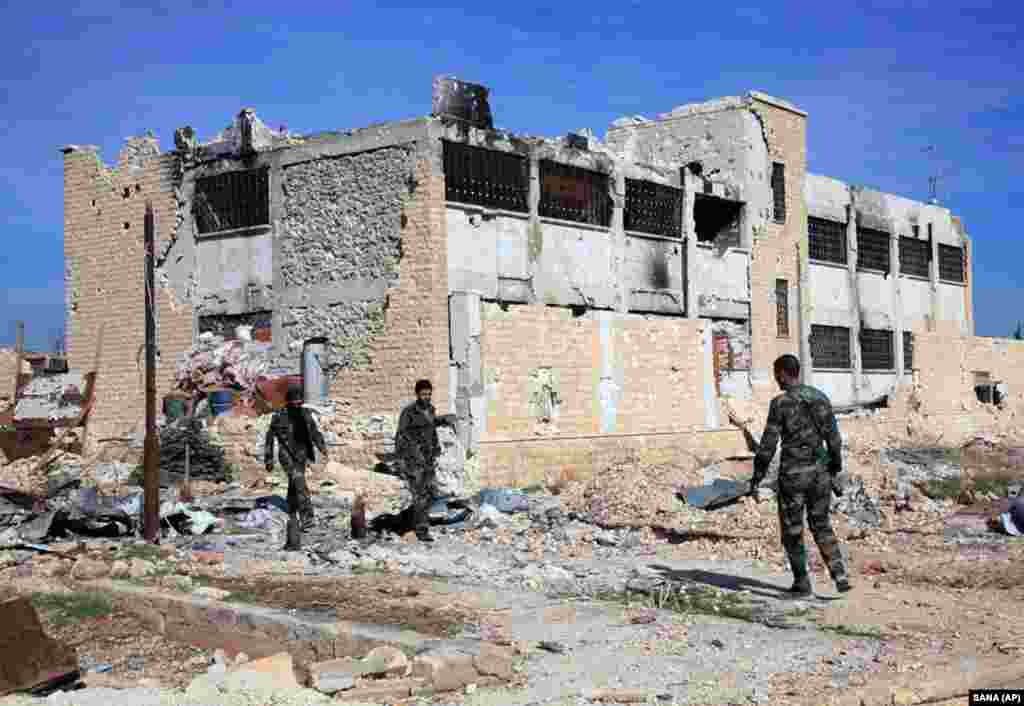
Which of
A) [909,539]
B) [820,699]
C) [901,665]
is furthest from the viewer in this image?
[909,539]

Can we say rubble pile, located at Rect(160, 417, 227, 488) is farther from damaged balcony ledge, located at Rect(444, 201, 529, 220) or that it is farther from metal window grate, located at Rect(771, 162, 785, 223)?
metal window grate, located at Rect(771, 162, 785, 223)

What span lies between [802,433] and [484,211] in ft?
38.2

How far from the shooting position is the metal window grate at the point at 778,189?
27672 millimetres

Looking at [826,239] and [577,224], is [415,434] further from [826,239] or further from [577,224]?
[826,239]

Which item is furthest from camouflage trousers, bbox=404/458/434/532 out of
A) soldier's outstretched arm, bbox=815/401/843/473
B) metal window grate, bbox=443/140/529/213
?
metal window grate, bbox=443/140/529/213

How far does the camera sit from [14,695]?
679 cm

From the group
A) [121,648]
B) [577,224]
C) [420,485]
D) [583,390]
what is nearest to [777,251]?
[577,224]

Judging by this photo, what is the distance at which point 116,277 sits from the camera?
2300cm

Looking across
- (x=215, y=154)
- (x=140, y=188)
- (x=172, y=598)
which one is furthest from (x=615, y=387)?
(x=172, y=598)

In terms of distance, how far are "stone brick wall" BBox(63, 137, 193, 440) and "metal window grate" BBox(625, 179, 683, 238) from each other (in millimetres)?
8616

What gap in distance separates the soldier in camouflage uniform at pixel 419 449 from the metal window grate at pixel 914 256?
24128 millimetres

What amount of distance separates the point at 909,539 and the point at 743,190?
1488 centimetres

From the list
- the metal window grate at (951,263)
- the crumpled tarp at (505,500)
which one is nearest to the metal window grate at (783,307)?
the metal window grate at (951,263)

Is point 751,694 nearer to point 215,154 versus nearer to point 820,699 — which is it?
point 820,699
